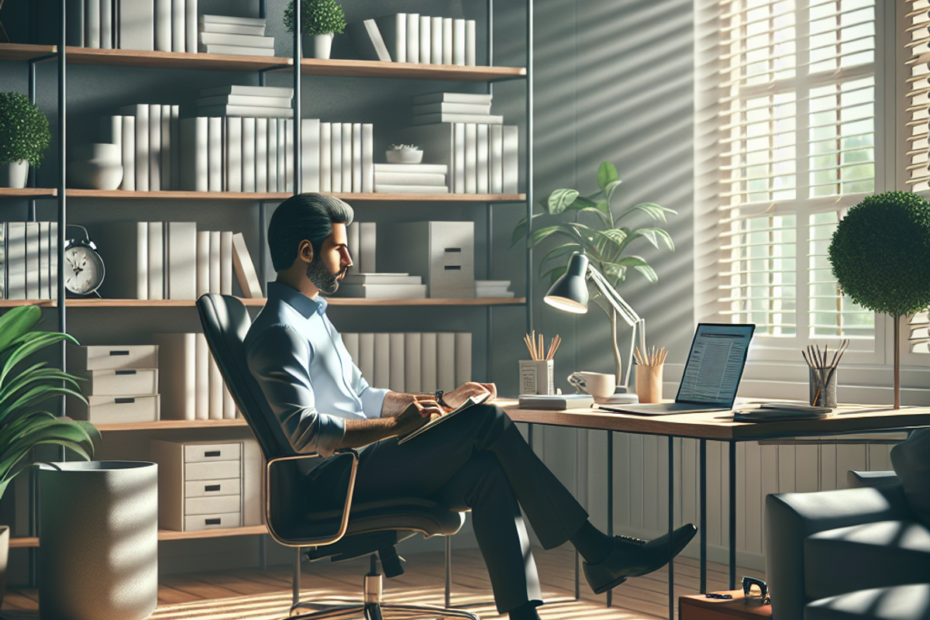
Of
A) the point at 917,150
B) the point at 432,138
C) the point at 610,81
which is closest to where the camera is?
the point at 917,150

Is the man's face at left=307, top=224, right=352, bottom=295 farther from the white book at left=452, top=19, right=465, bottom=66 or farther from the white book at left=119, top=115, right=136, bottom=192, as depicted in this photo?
the white book at left=452, top=19, right=465, bottom=66

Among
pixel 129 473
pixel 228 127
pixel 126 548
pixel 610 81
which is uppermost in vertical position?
pixel 610 81

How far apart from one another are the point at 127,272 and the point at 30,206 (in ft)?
1.50

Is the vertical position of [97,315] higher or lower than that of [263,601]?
higher

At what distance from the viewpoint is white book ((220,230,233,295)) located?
4438mm

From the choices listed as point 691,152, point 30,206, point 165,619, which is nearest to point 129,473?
point 165,619

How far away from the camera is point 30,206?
441 centimetres

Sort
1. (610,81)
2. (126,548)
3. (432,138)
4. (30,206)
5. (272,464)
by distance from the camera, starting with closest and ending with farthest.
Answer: (272,464) → (126,548) → (30,206) → (432,138) → (610,81)

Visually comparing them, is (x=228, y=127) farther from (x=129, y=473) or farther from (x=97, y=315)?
(x=129, y=473)

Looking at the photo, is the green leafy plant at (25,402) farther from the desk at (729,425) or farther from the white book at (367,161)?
the desk at (729,425)

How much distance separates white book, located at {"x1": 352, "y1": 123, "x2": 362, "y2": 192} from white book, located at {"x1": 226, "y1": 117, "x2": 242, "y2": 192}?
1.52 feet

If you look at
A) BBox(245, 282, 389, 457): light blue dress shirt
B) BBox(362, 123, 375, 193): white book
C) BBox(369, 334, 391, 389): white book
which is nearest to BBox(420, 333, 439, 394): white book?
BBox(369, 334, 391, 389): white book

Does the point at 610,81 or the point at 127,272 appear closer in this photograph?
the point at 127,272

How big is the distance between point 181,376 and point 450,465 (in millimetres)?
1725
